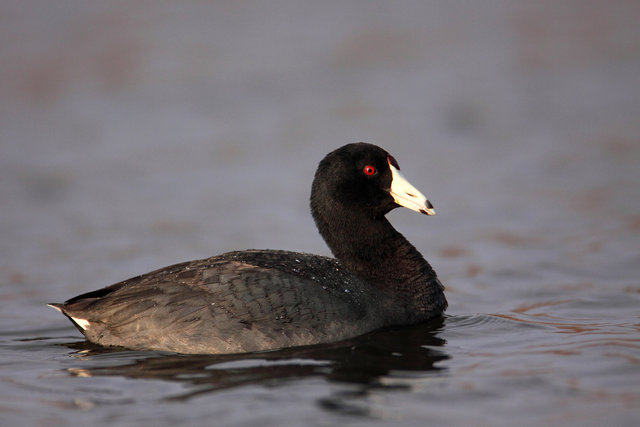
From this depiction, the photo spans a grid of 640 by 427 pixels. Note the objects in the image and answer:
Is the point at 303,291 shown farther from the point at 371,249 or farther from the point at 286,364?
the point at 371,249

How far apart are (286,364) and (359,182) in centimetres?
223

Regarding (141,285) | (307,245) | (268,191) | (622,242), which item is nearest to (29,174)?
(268,191)

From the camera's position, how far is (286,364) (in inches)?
273

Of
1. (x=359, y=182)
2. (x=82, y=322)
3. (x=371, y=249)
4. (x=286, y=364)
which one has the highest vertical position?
(x=359, y=182)

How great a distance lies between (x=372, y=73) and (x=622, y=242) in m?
8.27

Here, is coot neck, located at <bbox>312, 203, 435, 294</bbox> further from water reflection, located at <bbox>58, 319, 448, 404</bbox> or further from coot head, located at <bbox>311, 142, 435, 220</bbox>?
water reflection, located at <bbox>58, 319, 448, 404</bbox>

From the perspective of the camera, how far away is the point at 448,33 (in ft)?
64.1

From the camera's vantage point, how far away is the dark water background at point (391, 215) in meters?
6.36

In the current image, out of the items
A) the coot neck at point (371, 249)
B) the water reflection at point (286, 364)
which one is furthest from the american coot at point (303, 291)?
the water reflection at point (286, 364)

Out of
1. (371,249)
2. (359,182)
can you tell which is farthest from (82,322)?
(359,182)

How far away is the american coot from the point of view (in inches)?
291

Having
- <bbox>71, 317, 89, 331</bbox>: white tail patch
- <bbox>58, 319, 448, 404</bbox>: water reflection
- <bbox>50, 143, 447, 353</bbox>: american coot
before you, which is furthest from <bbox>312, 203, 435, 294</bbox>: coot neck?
<bbox>71, 317, 89, 331</bbox>: white tail patch

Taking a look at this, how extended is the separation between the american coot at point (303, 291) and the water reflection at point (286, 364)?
5.3 inches

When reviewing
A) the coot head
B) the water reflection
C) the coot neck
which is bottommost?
the water reflection
